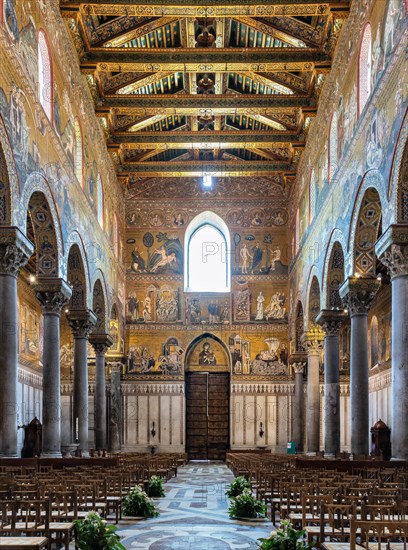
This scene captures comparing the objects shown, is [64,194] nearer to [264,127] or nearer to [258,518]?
[258,518]

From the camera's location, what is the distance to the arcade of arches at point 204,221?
2067 cm

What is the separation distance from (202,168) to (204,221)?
4.96m

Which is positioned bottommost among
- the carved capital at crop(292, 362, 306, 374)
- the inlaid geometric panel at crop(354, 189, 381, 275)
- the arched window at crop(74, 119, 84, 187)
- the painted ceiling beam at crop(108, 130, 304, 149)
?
the carved capital at crop(292, 362, 306, 374)

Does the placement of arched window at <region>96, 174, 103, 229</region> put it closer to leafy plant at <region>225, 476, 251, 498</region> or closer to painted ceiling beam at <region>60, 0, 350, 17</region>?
painted ceiling beam at <region>60, 0, 350, 17</region>

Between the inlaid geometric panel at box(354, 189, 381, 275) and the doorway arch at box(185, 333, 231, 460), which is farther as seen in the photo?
the doorway arch at box(185, 333, 231, 460)

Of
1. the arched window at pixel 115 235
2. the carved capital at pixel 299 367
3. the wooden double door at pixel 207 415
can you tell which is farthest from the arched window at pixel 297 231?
the arched window at pixel 115 235

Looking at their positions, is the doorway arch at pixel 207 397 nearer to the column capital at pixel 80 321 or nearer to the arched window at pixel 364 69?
the column capital at pixel 80 321

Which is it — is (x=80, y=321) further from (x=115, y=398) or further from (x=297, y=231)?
(x=297, y=231)

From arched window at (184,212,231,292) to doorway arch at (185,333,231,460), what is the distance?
3074 mm

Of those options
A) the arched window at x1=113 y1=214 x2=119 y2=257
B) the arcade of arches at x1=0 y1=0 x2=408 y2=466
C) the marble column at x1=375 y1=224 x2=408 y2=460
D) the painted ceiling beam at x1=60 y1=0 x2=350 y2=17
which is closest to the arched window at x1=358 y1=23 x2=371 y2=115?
the arcade of arches at x1=0 y1=0 x2=408 y2=466

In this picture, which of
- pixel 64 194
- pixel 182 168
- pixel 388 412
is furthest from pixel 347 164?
pixel 182 168

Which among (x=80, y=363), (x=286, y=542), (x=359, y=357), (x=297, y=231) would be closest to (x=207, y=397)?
(x=297, y=231)

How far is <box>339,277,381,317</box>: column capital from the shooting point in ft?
85.0

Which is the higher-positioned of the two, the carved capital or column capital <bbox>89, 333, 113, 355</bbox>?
column capital <bbox>89, 333, 113, 355</bbox>
